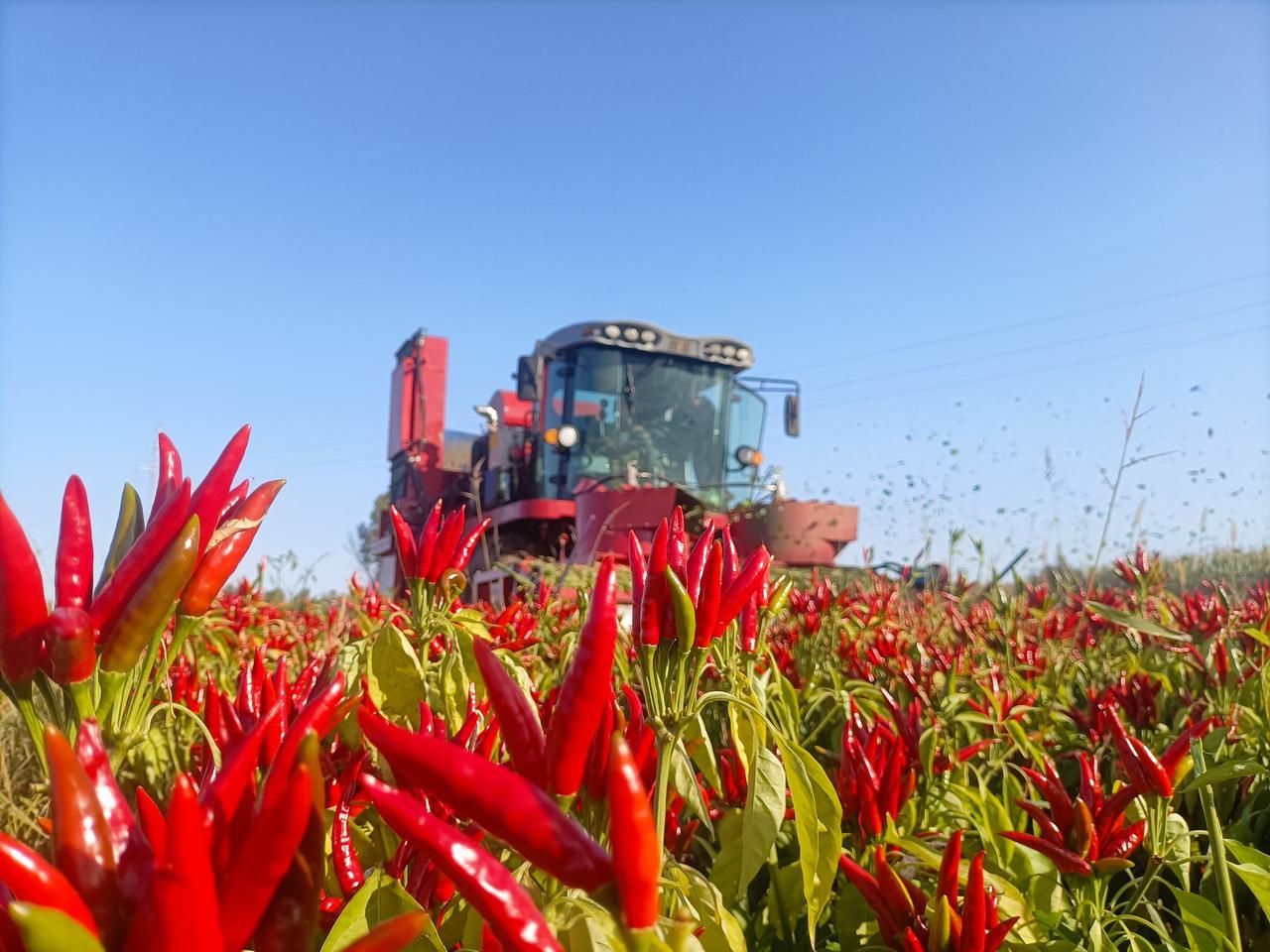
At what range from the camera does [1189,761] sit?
1536 millimetres

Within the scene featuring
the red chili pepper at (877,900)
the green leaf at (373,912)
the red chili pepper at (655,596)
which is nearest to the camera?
the green leaf at (373,912)

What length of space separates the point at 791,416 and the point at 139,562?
10333mm

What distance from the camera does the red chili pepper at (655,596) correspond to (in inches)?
40.9

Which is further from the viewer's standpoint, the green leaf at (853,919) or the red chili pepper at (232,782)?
the green leaf at (853,919)

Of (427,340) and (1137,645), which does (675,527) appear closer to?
(1137,645)

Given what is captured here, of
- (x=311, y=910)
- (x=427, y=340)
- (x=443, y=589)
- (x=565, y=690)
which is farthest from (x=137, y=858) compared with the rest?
(x=427, y=340)

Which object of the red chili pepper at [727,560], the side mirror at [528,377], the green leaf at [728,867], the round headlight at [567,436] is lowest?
the green leaf at [728,867]

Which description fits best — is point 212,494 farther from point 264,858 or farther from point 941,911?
point 941,911

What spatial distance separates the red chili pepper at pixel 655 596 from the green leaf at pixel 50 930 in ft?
2.00

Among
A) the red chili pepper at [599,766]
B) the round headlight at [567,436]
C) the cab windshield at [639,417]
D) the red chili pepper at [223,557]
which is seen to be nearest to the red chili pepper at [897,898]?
the red chili pepper at [599,766]

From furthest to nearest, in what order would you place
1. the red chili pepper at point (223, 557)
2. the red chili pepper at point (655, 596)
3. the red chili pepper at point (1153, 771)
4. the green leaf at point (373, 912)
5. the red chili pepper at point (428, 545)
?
the red chili pepper at point (428, 545), the red chili pepper at point (1153, 771), the red chili pepper at point (655, 596), the red chili pepper at point (223, 557), the green leaf at point (373, 912)

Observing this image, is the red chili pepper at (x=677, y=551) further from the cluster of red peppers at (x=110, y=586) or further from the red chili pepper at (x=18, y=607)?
the red chili pepper at (x=18, y=607)

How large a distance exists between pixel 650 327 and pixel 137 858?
33.8 ft

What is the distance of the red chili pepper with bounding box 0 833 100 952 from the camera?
0.55m
